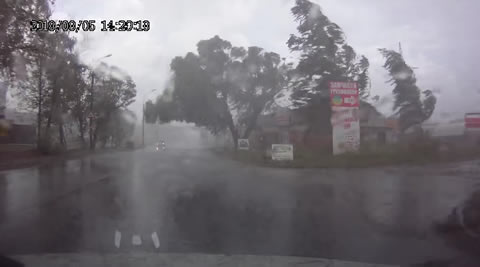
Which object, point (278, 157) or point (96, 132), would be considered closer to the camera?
point (278, 157)

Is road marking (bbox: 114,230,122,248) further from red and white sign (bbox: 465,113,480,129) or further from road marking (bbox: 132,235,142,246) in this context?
red and white sign (bbox: 465,113,480,129)

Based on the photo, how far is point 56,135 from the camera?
120 feet

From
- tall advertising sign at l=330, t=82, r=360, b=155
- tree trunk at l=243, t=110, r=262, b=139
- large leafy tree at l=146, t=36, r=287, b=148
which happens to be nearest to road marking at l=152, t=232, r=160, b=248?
tall advertising sign at l=330, t=82, r=360, b=155

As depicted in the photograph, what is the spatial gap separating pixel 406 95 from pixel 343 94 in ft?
35.7

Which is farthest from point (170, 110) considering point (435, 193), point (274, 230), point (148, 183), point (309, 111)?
point (274, 230)

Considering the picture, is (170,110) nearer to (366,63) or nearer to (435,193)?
(366,63)

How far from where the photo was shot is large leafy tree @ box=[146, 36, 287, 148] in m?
38.1

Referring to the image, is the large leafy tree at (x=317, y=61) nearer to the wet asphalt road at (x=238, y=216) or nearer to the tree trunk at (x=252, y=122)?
the tree trunk at (x=252, y=122)

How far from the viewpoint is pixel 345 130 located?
26.2 m

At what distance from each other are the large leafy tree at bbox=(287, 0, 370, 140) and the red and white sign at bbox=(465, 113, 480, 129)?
802cm

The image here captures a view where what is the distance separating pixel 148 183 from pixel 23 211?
5.08m

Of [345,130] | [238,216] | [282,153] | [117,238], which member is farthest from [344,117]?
[117,238]

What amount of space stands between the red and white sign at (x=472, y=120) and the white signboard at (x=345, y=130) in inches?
268

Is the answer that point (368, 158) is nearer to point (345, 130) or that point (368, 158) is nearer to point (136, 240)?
point (345, 130)
